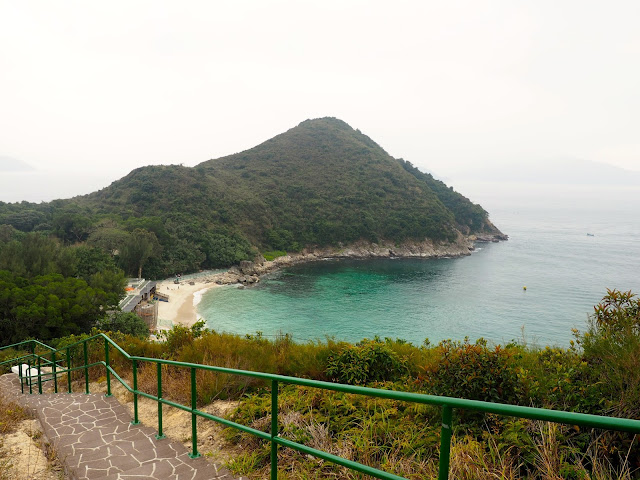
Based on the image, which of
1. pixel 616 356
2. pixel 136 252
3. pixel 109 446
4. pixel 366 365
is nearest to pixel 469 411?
pixel 616 356

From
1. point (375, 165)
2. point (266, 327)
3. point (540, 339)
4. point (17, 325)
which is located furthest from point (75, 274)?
point (375, 165)

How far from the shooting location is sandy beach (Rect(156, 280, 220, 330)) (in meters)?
33.8

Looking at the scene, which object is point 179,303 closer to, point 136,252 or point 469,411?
point 136,252

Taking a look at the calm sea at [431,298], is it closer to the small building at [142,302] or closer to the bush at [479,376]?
the small building at [142,302]

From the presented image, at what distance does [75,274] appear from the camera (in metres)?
33.1

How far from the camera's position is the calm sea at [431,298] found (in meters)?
33.6

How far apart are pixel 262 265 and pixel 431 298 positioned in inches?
1075

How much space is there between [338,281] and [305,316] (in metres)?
15.1

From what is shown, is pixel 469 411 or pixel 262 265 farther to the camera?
pixel 262 265

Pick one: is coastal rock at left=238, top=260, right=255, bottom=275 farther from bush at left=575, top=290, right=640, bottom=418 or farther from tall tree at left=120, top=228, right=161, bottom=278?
bush at left=575, top=290, right=640, bottom=418

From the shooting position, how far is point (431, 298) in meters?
43.8

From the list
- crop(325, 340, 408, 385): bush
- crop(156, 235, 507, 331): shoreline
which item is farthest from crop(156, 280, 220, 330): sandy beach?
crop(325, 340, 408, 385): bush

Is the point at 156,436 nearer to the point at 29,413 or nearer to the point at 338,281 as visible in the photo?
the point at 29,413

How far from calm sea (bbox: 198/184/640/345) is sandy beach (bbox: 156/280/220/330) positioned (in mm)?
1492
